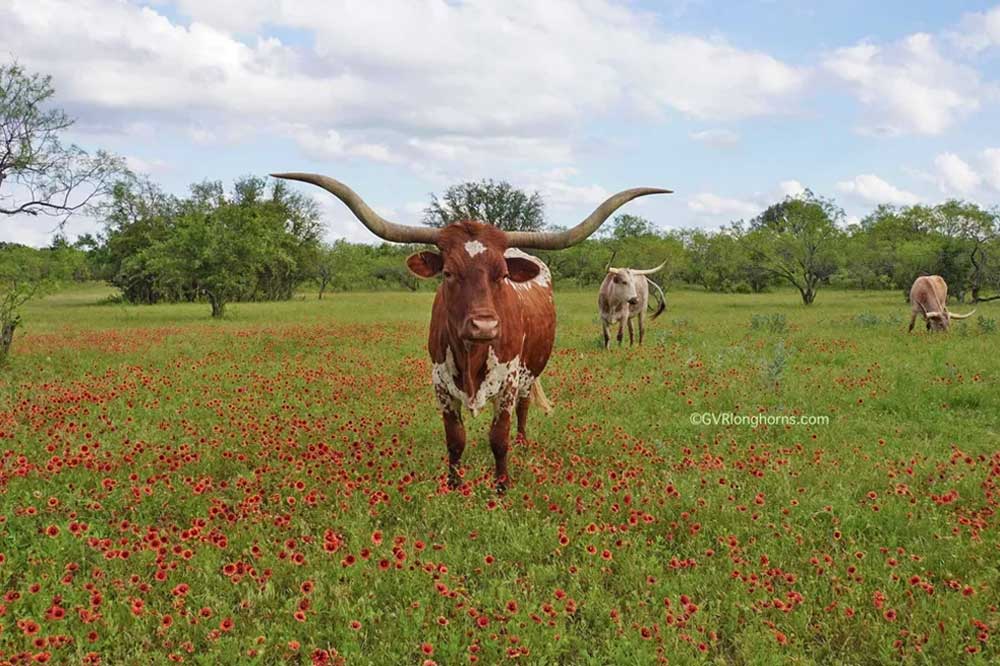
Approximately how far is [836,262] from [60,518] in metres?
39.1

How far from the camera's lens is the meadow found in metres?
3.71

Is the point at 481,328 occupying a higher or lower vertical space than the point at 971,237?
lower

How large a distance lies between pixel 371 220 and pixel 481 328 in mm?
1499

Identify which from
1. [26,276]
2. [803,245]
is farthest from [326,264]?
[26,276]

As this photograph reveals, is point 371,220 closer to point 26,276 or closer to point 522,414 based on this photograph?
point 522,414

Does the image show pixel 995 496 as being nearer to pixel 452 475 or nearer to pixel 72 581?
pixel 452 475

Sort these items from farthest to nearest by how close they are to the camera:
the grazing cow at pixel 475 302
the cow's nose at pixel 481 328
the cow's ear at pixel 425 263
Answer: the cow's ear at pixel 425 263
the grazing cow at pixel 475 302
the cow's nose at pixel 481 328

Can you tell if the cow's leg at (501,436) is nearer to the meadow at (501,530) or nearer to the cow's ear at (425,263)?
the meadow at (501,530)

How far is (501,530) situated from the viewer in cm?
504

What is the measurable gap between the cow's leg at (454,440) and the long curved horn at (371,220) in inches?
65.4

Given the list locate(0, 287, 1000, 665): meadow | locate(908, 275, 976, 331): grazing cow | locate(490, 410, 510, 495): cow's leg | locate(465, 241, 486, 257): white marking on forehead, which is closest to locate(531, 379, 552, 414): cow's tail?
locate(0, 287, 1000, 665): meadow

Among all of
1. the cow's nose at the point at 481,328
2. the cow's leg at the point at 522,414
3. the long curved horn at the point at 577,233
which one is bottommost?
the cow's leg at the point at 522,414

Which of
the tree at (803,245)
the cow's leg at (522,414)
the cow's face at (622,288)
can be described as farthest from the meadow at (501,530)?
the tree at (803,245)

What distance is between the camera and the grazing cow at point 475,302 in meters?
5.20
